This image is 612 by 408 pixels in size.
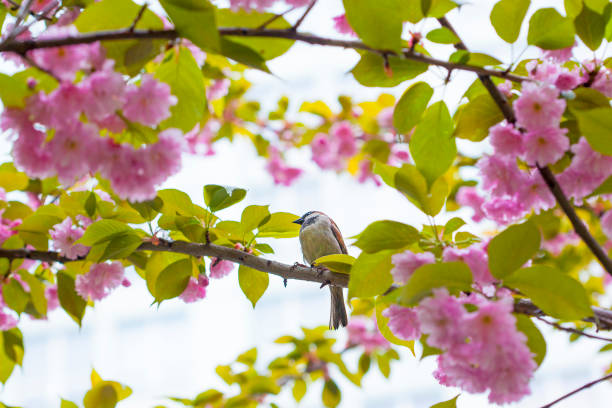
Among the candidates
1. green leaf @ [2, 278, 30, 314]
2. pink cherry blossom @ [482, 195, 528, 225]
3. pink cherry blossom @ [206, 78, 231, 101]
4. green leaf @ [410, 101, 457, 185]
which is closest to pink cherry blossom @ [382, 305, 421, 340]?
green leaf @ [410, 101, 457, 185]

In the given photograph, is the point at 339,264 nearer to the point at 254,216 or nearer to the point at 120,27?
the point at 254,216

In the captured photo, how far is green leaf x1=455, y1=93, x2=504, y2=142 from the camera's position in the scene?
46.2 inches

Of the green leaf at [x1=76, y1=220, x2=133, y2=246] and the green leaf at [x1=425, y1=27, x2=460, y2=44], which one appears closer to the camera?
the green leaf at [x1=425, y1=27, x2=460, y2=44]

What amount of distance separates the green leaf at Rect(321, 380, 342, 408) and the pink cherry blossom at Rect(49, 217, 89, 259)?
171cm

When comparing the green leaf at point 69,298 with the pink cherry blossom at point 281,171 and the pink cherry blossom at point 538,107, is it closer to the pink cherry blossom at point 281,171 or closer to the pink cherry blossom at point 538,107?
the pink cherry blossom at point 538,107

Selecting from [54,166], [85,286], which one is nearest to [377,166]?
[54,166]

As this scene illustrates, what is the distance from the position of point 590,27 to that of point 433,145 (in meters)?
0.45

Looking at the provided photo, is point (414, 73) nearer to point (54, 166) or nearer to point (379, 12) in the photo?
point (379, 12)

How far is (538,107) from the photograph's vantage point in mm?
1004

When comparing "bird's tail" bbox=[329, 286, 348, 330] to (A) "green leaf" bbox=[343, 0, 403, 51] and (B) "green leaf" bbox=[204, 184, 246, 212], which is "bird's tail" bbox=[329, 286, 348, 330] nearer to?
(B) "green leaf" bbox=[204, 184, 246, 212]

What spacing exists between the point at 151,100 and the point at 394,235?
57 centimetres

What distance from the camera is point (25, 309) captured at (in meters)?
1.83

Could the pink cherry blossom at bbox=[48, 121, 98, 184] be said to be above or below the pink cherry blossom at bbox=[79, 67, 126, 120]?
below

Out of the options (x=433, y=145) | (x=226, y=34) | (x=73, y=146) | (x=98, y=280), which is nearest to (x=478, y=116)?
(x=433, y=145)
